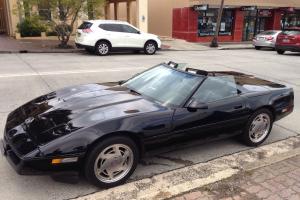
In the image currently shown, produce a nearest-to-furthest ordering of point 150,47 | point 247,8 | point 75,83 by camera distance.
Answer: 1. point 75,83
2. point 150,47
3. point 247,8

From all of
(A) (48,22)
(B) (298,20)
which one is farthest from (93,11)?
(B) (298,20)

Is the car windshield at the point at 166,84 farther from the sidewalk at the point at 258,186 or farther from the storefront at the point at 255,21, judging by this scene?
the storefront at the point at 255,21

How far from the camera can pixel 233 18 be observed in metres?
28.1

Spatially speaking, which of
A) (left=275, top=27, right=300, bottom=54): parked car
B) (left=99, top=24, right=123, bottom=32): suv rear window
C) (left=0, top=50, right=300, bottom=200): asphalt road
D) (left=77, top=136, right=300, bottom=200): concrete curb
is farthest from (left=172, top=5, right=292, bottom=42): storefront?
(left=77, top=136, right=300, bottom=200): concrete curb

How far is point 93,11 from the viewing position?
18172 mm

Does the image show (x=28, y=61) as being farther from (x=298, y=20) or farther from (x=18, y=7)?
(x=298, y=20)

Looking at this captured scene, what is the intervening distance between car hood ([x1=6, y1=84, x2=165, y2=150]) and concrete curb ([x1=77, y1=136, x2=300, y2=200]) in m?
0.79

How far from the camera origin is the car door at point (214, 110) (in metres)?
4.32

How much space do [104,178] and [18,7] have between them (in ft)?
52.1

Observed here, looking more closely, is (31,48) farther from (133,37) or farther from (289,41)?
(289,41)

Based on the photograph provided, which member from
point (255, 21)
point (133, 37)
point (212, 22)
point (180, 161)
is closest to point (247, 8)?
point (255, 21)

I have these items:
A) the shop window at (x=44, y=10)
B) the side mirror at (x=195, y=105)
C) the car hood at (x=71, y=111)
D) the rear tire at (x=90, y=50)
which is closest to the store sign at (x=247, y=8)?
the rear tire at (x=90, y=50)

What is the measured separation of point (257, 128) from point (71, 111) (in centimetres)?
283

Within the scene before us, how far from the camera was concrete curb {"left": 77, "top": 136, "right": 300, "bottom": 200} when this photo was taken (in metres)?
3.78
